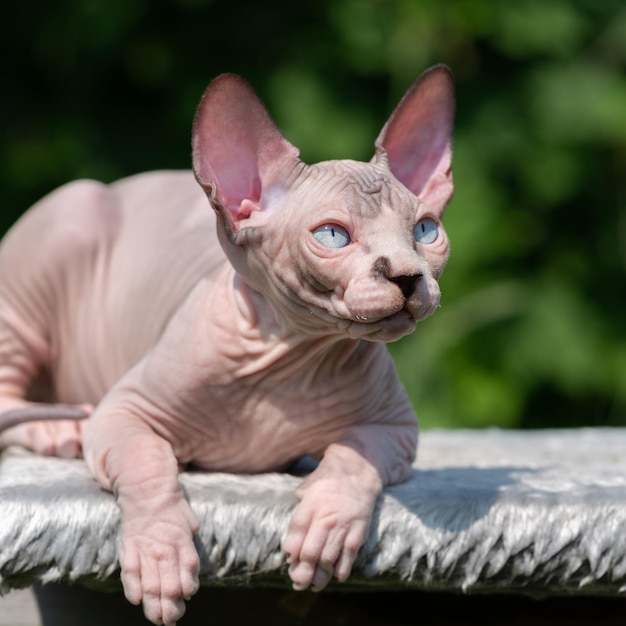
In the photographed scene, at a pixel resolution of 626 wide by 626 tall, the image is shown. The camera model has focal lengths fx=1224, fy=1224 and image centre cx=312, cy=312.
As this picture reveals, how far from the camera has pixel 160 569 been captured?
55.6 inches

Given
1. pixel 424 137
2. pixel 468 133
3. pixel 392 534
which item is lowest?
pixel 392 534

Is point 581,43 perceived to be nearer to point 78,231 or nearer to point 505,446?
point 505,446

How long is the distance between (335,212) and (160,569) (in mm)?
457

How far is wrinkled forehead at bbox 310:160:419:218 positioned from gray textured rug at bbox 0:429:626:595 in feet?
1.32

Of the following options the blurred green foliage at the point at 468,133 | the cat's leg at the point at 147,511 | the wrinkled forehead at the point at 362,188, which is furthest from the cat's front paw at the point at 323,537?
the blurred green foliage at the point at 468,133

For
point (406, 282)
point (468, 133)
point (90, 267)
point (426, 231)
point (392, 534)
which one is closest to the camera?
point (406, 282)

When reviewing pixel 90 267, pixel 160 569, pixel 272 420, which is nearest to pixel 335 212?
pixel 272 420

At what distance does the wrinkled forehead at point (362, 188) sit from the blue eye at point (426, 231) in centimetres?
2

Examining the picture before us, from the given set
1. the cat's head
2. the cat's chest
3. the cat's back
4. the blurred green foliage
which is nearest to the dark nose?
the cat's head

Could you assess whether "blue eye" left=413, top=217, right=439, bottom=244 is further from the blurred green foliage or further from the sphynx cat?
the blurred green foliage

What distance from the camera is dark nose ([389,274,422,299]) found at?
4.37ft

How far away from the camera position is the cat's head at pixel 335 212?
1.35 meters

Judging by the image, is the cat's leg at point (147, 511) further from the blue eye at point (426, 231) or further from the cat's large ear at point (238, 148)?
the blue eye at point (426, 231)

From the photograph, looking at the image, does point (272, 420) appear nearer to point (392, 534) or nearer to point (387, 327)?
point (392, 534)
